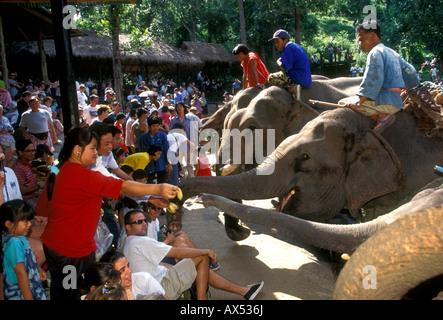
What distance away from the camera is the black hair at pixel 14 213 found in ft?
10.8

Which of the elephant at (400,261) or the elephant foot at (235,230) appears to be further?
the elephant foot at (235,230)

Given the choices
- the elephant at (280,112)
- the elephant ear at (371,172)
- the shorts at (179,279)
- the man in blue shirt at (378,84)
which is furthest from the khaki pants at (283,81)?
the shorts at (179,279)

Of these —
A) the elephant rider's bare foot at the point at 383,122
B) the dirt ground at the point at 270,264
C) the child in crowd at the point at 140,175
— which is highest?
the elephant rider's bare foot at the point at 383,122

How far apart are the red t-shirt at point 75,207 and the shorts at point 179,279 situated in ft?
2.67

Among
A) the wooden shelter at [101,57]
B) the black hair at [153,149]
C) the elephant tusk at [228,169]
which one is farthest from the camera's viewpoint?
the wooden shelter at [101,57]

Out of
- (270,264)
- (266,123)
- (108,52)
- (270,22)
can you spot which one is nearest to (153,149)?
(266,123)

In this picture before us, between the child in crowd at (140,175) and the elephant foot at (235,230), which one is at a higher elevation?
the child in crowd at (140,175)

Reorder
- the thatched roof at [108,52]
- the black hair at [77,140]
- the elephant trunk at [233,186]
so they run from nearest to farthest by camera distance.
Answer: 1. the black hair at [77,140]
2. the elephant trunk at [233,186]
3. the thatched roof at [108,52]

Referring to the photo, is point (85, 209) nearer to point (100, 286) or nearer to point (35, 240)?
point (100, 286)

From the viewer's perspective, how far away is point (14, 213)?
10.9 feet

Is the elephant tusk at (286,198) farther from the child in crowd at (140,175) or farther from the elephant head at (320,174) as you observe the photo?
the child in crowd at (140,175)

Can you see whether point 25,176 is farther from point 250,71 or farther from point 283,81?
point 250,71
